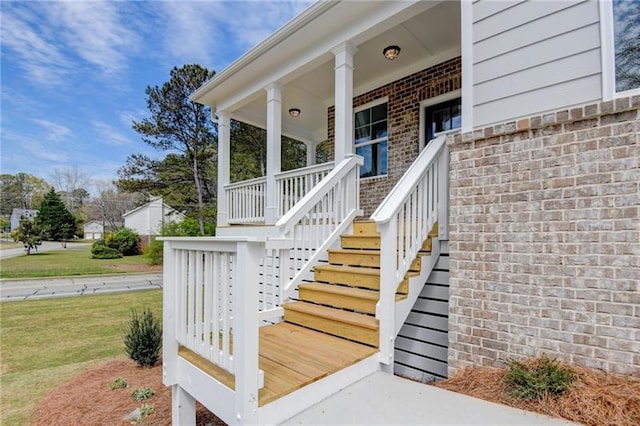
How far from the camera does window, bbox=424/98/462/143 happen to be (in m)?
5.40

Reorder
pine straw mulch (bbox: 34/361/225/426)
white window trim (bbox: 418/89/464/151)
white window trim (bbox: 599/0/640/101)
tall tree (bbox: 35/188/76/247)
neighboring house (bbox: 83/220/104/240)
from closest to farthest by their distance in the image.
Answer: white window trim (bbox: 599/0/640/101), pine straw mulch (bbox: 34/361/225/426), white window trim (bbox: 418/89/464/151), tall tree (bbox: 35/188/76/247), neighboring house (bbox: 83/220/104/240)

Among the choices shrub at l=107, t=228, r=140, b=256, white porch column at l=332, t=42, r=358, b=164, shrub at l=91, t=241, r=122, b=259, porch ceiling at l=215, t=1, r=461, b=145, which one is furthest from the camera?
shrub at l=107, t=228, r=140, b=256

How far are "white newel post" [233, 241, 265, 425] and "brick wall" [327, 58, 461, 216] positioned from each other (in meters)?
4.64

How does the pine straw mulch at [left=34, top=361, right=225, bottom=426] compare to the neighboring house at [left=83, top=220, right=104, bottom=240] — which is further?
the neighboring house at [left=83, top=220, right=104, bottom=240]

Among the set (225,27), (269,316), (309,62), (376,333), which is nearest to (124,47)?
(225,27)

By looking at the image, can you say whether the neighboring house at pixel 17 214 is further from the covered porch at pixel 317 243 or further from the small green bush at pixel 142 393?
the small green bush at pixel 142 393

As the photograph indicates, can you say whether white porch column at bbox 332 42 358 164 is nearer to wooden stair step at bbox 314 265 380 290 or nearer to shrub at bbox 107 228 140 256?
wooden stair step at bbox 314 265 380 290

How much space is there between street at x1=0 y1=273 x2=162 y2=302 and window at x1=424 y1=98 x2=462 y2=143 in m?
9.65

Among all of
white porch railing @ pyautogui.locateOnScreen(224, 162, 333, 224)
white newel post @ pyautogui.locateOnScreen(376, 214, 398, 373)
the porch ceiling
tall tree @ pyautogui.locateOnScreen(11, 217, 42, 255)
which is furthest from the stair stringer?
tall tree @ pyautogui.locateOnScreen(11, 217, 42, 255)

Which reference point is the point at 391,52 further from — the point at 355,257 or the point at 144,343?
the point at 144,343

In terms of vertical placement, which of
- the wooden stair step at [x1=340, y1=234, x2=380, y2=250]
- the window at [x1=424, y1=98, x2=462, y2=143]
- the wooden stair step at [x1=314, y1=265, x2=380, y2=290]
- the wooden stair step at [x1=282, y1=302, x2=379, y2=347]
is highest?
the window at [x1=424, y1=98, x2=462, y2=143]

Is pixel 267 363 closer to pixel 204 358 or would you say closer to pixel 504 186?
pixel 204 358

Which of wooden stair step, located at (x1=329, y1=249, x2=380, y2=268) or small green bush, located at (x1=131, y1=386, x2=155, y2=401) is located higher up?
wooden stair step, located at (x1=329, y1=249, x2=380, y2=268)

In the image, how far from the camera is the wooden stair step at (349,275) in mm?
3275
